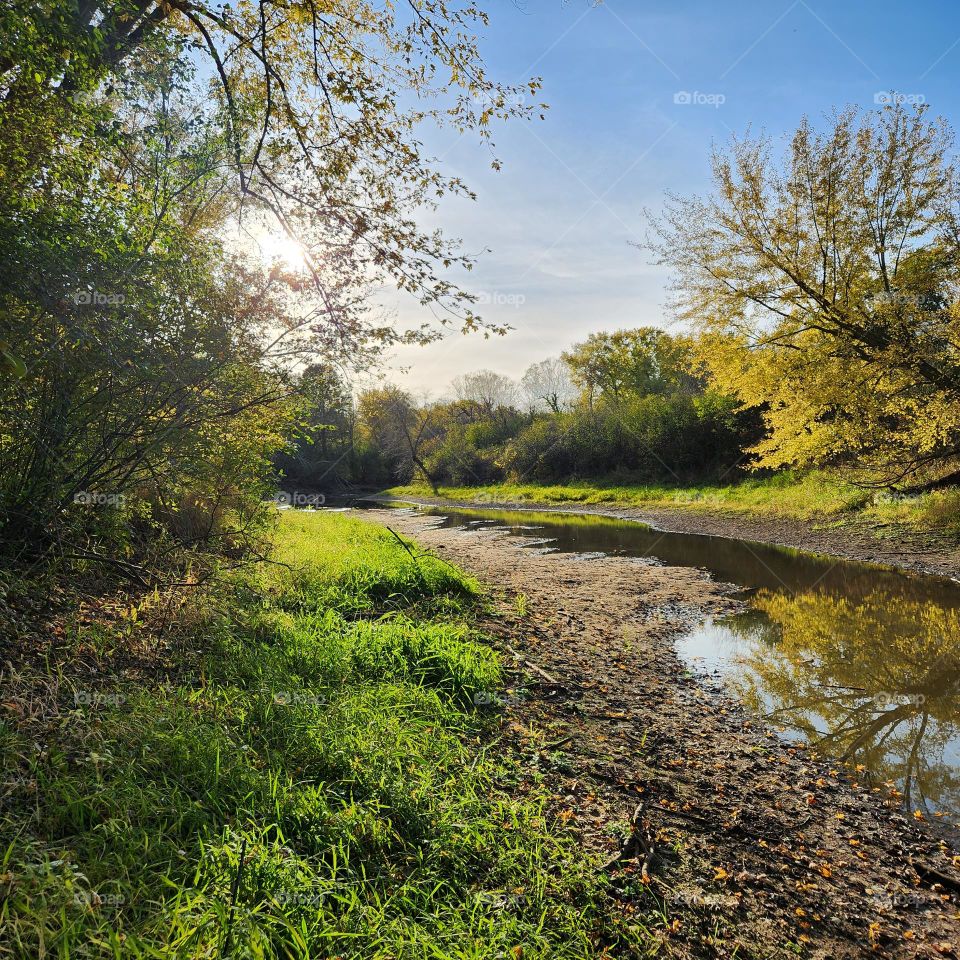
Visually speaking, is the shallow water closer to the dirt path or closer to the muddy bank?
the dirt path

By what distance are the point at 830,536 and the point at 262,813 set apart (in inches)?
657

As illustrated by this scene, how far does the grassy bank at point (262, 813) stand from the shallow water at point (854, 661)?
328cm

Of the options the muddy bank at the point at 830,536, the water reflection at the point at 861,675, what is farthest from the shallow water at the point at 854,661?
the muddy bank at the point at 830,536

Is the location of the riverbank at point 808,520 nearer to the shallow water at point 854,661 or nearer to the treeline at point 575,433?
the shallow water at point 854,661

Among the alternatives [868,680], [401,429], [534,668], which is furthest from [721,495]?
[401,429]

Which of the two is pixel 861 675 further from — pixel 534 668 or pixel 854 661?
pixel 534 668

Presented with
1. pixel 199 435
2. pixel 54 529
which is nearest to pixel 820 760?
pixel 199 435

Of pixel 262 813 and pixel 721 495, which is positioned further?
pixel 721 495

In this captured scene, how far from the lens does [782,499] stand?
1966cm

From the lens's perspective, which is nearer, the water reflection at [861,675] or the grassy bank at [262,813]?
the grassy bank at [262,813]

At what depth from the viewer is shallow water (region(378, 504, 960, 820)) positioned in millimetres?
4746

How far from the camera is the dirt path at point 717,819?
9.26 ft

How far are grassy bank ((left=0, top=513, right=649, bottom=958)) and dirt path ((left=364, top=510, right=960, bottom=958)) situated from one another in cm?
39

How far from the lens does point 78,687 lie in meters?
3.74
